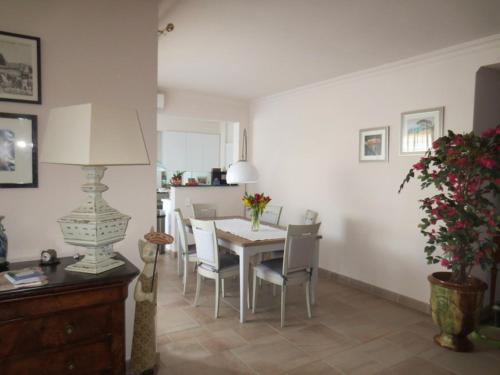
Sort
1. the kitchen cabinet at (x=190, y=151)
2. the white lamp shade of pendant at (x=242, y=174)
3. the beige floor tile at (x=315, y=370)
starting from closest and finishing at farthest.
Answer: the beige floor tile at (x=315, y=370), the white lamp shade of pendant at (x=242, y=174), the kitchen cabinet at (x=190, y=151)

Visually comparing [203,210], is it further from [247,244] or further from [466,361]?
[466,361]

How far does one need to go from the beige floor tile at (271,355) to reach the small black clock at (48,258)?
1.49 m

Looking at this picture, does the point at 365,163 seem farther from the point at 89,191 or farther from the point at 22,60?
the point at 22,60

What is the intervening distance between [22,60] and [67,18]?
1.19 ft

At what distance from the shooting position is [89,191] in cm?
178

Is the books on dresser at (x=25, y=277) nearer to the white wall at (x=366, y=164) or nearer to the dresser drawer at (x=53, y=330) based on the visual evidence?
the dresser drawer at (x=53, y=330)

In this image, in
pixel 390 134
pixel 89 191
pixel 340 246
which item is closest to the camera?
pixel 89 191

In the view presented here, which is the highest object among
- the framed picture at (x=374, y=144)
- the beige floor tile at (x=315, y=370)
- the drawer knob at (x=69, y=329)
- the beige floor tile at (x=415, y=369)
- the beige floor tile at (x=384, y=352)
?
the framed picture at (x=374, y=144)

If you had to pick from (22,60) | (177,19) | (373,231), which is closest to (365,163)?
(373,231)

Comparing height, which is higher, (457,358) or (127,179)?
(127,179)

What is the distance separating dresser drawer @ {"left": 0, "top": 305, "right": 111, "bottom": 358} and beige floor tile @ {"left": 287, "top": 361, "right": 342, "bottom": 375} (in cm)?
137

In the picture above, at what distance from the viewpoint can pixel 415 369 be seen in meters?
2.48

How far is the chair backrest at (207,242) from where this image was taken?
10.6 feet

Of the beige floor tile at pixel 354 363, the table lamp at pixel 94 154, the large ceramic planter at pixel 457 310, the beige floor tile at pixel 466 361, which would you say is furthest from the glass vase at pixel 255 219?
the table lamp at pixel 94 154
